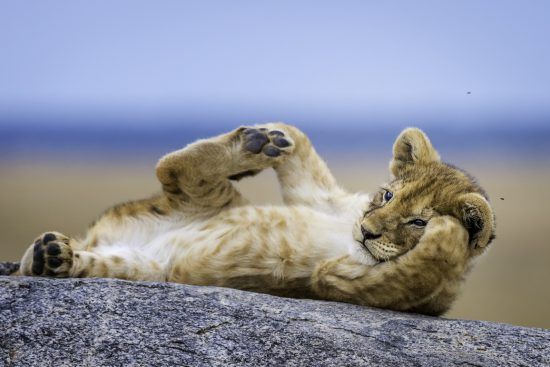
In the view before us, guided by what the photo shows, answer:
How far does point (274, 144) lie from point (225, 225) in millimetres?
651

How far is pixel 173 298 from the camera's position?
410 centimetres

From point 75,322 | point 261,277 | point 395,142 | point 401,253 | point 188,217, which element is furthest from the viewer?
point 188,217

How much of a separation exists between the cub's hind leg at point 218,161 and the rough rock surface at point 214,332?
1.33m

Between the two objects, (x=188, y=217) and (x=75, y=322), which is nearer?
(x=75, y=322)

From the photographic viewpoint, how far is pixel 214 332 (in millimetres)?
3809

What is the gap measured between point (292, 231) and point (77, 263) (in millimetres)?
1334

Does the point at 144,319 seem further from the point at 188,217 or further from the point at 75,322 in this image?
the point at 188,217

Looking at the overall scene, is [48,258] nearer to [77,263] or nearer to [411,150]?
[77,263]

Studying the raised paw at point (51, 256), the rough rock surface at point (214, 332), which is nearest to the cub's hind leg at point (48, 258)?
the raised paw at point (51, 256)

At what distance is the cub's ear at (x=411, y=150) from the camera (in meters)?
5.09

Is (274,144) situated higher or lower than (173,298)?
higher

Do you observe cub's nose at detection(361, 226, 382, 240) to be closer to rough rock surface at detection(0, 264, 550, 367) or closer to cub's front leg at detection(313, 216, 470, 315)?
cub's front leg at detection(313, 216, 470, 315)

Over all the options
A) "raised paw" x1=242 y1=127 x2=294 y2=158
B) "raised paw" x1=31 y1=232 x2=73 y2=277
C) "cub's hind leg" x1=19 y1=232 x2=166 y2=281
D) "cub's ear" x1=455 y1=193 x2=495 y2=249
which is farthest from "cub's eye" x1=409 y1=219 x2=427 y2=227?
"raised paw" x1=31 y1=232 x2=73 y2=277

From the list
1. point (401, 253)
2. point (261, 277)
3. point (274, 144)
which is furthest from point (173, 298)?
point (274, 144)
